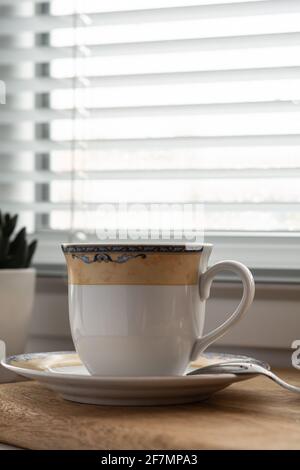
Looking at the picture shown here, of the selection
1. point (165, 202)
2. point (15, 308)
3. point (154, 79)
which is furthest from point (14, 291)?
point (154, 79)

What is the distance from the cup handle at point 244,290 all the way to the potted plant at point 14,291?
1.04 ft

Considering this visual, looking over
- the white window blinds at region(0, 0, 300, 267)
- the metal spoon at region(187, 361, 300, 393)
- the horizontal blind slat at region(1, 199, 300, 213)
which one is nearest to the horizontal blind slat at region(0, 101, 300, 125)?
the white window blinds at region(0, 0, 300, 267)

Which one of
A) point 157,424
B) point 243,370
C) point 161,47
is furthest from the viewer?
point 161,47

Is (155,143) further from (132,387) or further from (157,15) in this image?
(132,387)

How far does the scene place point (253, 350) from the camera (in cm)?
108

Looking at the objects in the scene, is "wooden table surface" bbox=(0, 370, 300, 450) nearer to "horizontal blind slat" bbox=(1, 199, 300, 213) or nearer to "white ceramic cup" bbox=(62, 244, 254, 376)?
"white ceramic cup" bbox=(62, 244, 254, 376)

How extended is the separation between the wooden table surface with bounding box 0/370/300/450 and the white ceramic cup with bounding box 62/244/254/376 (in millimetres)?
52

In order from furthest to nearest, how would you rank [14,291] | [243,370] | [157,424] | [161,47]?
[161,47] < [14,291] < [243,370] < [157,424]

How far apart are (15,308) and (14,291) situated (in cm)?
2

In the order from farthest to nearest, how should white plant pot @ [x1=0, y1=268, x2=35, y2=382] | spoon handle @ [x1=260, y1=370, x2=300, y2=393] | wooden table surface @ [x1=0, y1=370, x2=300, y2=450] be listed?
white plant pot @ [x1=0, y1=268, x2=35, y2=382]
spoon handle @ [x1=260, y1=370, x2=300, y2=393]
wooden table surface @ [x1=0, y1=370, x2=300, y2=450]

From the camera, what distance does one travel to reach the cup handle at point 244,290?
785 millimetres

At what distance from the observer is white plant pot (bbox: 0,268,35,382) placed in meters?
1.03

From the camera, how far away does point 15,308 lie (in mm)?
1041
